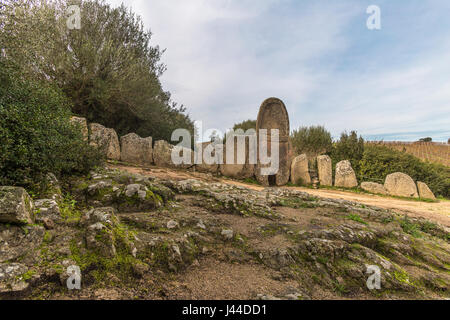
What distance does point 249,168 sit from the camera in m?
9.85


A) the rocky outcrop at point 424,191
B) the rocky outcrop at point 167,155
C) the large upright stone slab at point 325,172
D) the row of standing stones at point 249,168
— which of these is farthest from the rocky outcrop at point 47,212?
the rocky outcrop at point 424,191

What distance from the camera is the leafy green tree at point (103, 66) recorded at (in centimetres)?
755

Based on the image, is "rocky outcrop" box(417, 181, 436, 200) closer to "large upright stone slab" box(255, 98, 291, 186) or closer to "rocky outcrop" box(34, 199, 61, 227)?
"large upright stone slab" box(255, 98, 291, 186)

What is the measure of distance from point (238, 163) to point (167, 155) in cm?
299

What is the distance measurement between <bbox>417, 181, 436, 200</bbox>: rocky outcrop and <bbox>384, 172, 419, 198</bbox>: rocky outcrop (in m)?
0.33

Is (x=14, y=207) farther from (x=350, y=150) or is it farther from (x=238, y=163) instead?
(x=350, y=150)

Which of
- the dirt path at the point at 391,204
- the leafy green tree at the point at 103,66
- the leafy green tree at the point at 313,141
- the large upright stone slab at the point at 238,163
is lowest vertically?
the dirt path at the point at 391,204

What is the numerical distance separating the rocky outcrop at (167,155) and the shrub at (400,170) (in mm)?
8211

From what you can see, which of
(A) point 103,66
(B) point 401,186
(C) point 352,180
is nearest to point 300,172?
(C) point 352,180

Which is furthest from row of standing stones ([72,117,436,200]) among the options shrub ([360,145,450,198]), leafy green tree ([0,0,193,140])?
leafy green tree ([0,0,193,140])

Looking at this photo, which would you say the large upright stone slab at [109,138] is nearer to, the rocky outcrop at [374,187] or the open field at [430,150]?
the rocky outcrop at [374,187]

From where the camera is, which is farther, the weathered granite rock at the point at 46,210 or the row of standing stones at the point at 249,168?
the row of standing stones at the point at 249,168

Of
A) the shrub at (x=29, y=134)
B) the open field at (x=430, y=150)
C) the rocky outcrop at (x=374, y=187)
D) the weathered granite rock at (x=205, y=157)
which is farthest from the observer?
the open field at (x=430, y=150)

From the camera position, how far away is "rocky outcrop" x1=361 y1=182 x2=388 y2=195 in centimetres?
977
